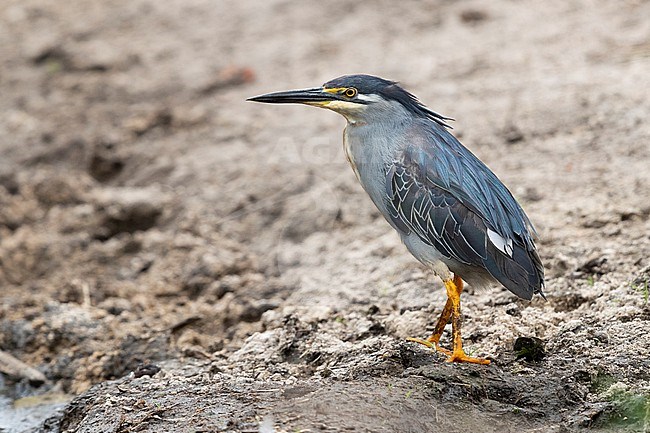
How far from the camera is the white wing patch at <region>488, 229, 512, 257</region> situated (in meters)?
4.29

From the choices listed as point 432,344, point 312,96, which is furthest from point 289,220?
point 432,344

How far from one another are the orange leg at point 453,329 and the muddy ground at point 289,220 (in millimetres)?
127

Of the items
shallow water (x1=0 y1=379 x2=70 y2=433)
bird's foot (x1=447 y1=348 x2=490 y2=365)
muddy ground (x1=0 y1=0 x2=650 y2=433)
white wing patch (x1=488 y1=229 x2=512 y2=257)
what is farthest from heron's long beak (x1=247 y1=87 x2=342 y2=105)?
shallow water (x1=0 y1=379 x2=70 y2=433)

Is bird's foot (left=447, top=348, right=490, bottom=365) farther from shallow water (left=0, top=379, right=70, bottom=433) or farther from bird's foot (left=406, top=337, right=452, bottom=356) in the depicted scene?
shallow water (left=0, top=379, right=70, bottom=433)

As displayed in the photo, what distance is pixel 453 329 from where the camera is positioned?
4316mm

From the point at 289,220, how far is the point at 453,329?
102 inches

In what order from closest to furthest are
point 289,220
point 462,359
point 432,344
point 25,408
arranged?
point 462,359
point 432,344
point 25,408
point 289,220

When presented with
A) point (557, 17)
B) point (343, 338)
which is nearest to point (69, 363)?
point (343, 338)

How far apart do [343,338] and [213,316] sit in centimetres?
118

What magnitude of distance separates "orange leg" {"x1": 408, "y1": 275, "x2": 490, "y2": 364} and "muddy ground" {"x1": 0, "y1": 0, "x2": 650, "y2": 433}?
0.13 metres

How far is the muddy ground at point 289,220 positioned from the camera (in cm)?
408

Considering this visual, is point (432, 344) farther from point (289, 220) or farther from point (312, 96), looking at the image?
point (289, 220)

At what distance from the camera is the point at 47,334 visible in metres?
5.77

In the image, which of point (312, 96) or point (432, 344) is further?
point (312, 96)
